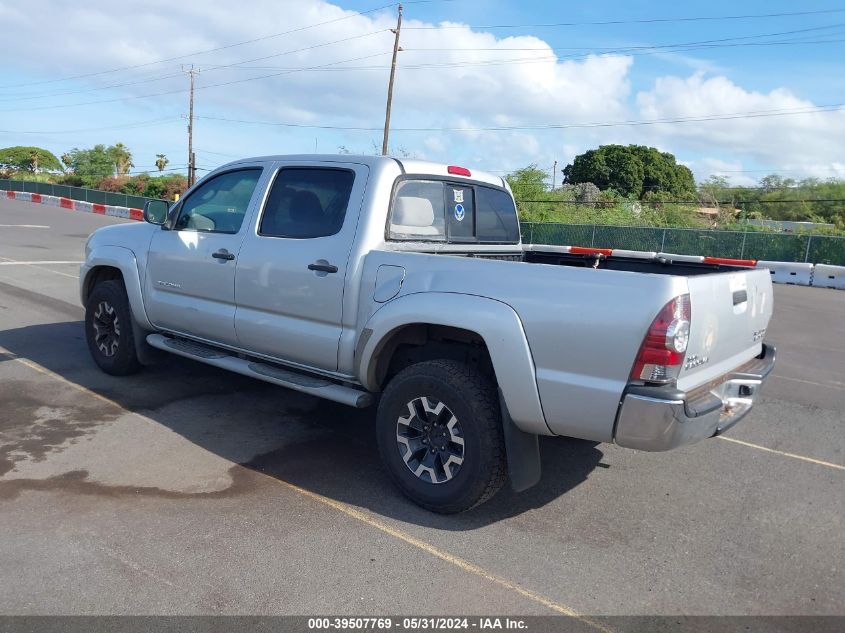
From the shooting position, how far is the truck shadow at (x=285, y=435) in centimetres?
409

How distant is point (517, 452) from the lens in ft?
12.0

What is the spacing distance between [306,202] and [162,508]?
2.15 meters

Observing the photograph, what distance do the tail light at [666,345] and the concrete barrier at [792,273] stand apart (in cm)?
1841

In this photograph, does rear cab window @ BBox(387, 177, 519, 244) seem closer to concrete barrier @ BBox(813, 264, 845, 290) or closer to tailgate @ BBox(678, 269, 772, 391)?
tailgate @ BBox(678, 269, 772, 391)

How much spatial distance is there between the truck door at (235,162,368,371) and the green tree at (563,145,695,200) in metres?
67.6

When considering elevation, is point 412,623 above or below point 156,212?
below

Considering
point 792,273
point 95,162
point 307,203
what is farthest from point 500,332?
point 95,162

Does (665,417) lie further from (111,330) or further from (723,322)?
(111,330)

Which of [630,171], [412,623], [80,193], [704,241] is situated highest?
[630,171]

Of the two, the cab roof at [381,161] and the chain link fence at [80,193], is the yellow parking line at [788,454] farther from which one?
the chain link fence at [80,193]

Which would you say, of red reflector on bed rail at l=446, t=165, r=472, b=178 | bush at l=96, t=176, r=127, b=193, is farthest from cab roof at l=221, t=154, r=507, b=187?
bush at l=96, t=176, r=127, b=193

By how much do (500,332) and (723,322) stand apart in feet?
3.76

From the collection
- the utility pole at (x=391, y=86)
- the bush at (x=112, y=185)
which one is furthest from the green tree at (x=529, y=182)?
the bush at (x=112, y=185)

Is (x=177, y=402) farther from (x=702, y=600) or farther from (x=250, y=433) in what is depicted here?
(x=702, y=600)
